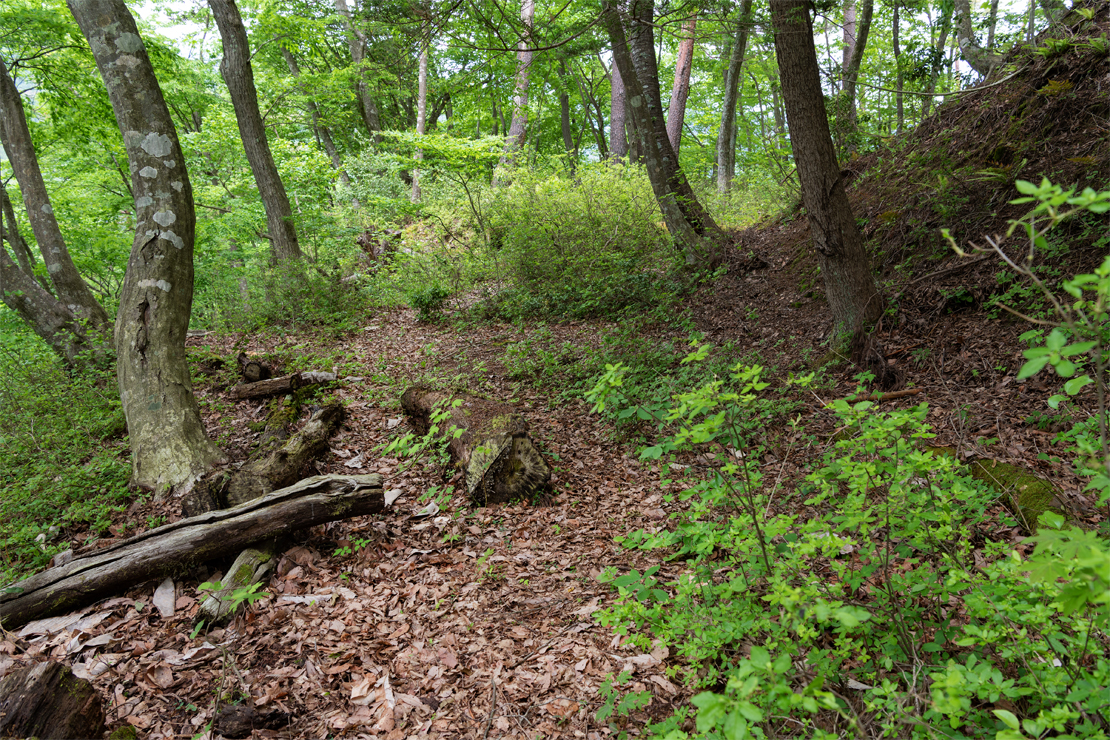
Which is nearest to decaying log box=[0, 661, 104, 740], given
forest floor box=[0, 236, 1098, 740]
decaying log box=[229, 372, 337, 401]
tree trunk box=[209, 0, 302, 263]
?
forest floor box=[0, 236, 1098, 740]

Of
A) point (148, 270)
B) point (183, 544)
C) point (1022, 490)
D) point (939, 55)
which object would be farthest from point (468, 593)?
point (939, 55)

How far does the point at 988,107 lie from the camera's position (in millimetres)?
6234

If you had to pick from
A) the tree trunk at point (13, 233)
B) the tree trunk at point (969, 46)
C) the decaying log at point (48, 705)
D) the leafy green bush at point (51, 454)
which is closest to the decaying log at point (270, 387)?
the leafy green bush at point (51, 454)

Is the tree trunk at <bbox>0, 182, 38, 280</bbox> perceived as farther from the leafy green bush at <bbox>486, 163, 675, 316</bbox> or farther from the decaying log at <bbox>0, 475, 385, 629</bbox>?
the leafy green bush at <bbox>486, 163, 675, 316</bbox>

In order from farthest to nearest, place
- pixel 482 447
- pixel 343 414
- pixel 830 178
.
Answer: pixel 343 414 < pixel 830 178 < pixel 482 447

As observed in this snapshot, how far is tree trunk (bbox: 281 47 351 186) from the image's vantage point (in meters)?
16.8

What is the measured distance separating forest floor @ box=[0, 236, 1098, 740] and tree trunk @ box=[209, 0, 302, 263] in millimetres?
4581

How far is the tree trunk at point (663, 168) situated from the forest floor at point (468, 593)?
8.79 ft

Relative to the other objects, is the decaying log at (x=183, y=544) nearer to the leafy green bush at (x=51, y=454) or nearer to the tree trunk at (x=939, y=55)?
the leafy green bush at (x=51, y=454)

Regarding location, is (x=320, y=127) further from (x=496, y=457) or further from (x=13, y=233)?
(x=496, y=457)

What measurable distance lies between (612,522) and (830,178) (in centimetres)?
386

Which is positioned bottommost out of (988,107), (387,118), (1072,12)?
(988,107)

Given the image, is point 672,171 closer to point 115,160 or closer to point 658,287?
point 658,287

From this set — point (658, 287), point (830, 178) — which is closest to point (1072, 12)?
point (830, 178)
